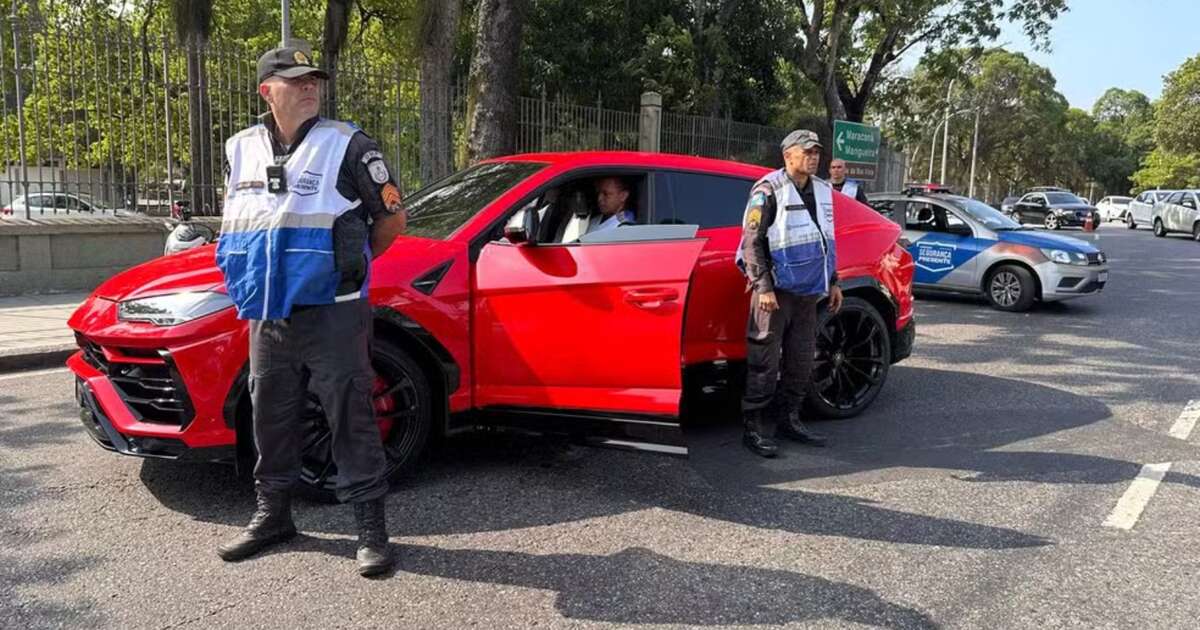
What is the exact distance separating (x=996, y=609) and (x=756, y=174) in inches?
117

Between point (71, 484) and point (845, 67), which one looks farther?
point (845, 67)

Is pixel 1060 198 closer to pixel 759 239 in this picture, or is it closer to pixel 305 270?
pixel 759 239

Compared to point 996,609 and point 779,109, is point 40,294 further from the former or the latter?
point 779,109

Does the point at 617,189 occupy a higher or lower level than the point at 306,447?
higher

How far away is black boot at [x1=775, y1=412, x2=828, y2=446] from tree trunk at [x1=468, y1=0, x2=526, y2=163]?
5.08m

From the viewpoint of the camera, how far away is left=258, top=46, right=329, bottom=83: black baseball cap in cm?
298

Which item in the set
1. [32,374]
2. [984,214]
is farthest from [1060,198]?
[32,374]

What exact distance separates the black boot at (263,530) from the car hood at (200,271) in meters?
0.90

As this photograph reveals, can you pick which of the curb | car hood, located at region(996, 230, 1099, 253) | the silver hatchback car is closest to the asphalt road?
the curb

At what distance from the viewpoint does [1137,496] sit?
419 centimetres

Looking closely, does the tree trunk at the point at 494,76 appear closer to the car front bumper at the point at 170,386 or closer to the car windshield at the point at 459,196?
the car windshield at the point at 459,196

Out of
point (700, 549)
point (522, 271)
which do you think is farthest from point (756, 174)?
point (700, 549)

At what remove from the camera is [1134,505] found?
4062 millimetres

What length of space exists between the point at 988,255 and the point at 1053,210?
2444 centimetres
